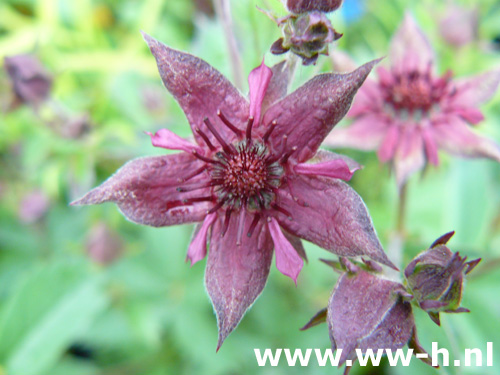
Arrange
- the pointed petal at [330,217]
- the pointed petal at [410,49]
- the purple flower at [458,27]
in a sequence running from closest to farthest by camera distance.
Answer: the pointed petal at [330,217], the pointed petal at [410,49], the purple flower at [458,27]

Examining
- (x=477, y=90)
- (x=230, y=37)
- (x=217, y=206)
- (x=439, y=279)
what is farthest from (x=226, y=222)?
(x=477, y=90)

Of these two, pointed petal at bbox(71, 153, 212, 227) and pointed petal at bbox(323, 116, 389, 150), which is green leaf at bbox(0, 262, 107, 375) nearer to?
pointed petal at bbox(71, 153, 212, 227)

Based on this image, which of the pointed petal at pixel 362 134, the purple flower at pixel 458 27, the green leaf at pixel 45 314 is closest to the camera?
the pointed petal at pixel 362 134

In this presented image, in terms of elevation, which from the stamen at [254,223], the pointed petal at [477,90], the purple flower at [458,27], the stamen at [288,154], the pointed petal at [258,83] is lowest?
the stamen at [254,223]

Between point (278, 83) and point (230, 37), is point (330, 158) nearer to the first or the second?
point (278, 83)

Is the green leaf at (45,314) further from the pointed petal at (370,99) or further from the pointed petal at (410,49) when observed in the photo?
the pointed petal at (410,49)

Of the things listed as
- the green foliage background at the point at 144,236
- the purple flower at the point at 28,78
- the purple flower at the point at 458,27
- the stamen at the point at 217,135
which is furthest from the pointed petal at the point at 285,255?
the purple flower at the point at 458,27

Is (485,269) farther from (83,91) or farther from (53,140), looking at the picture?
(83,91)
